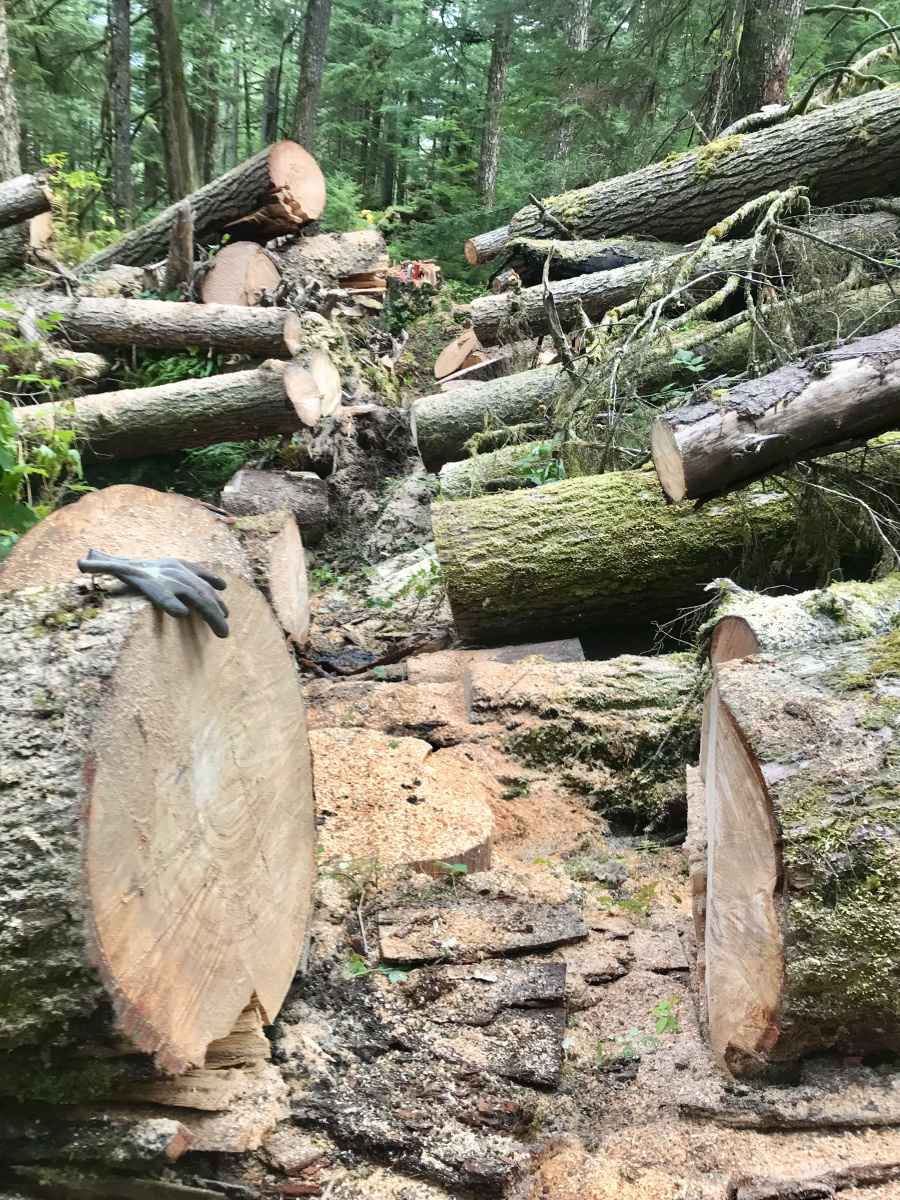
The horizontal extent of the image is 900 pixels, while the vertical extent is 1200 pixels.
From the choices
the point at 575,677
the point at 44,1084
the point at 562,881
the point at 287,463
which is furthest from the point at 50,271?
the point at 44,1084

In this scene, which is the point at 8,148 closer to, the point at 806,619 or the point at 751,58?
the point at 751,58

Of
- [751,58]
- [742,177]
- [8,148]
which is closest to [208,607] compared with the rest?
[742,177]

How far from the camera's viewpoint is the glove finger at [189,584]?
1.48m

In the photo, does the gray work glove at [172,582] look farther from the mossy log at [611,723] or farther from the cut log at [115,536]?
the mossy log at [611,723]

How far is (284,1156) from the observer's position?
1520mm

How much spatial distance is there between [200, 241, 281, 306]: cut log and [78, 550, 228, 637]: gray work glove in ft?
20.9

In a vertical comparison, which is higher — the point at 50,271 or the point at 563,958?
the point at 50,271

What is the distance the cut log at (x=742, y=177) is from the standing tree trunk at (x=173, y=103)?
6019 mm

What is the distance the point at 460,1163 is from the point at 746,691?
1.10 m

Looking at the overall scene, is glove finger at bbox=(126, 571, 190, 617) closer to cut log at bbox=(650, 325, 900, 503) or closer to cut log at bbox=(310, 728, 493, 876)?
cut log at bbox=(310, 728, 493, 876)

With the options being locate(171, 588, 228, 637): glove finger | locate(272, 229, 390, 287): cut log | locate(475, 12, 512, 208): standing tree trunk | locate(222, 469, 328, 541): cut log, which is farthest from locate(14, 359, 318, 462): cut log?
locate(475, 12, 512, 208): standing tree trunk

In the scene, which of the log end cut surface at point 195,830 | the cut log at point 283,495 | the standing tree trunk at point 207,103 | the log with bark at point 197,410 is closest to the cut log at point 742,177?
the log with bark at point 197,410

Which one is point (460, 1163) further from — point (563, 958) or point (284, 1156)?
point (563, 958)

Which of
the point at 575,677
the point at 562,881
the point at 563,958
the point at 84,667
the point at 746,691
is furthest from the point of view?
the point at 575,677
